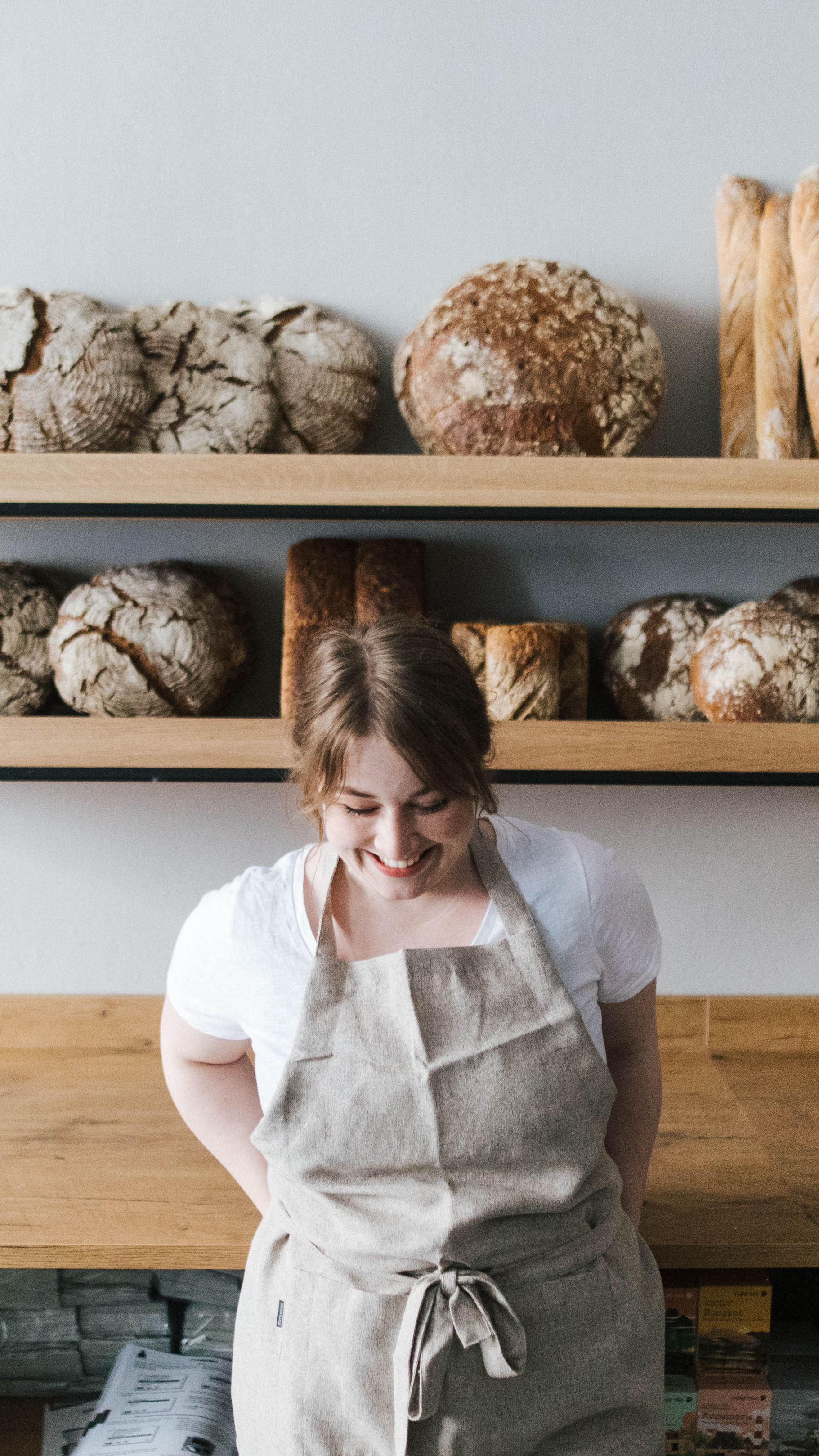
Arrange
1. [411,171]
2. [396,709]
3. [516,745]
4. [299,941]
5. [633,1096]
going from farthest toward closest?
1. [411,171]
2. [516,745]
3. [633,1096]
4. [299,941]
5. [396,709]

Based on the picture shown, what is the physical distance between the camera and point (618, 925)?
104cm

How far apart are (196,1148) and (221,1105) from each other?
0.32 m

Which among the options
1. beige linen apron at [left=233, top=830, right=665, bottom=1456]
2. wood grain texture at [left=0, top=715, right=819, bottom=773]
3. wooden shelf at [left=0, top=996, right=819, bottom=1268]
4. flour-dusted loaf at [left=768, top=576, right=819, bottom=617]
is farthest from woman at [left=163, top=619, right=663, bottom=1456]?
flour-dusted loaf at [left=768, top=576, right=819, bottom=617]

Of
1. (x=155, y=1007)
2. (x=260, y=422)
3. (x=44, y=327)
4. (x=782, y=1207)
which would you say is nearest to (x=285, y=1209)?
(x=782, y=1207)

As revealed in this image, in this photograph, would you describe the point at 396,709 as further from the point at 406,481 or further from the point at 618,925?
the point at 406,481

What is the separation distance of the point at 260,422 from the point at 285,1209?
989mm

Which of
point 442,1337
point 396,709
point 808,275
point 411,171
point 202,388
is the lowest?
point 442,1337

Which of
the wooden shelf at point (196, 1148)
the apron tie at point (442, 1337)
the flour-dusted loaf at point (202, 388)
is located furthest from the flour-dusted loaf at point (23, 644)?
the apron tie at point (442, 1337)

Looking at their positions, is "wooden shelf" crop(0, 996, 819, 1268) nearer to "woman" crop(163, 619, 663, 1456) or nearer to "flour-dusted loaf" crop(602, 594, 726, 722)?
"woman" crop(163, 619, 663, 1456)

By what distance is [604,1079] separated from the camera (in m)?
1.01

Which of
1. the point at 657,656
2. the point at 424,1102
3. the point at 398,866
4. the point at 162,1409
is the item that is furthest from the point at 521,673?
the point at 162,1409

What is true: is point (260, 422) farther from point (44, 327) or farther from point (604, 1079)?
point (604, 1079)

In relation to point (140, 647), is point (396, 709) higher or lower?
higher

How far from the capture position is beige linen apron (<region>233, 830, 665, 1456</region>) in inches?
37.2
